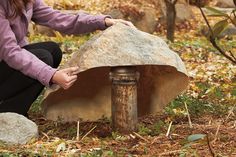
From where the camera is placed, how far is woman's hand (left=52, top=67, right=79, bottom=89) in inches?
131

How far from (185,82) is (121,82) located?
1.97 feet

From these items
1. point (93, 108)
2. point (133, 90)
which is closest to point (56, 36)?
point (93, 108)

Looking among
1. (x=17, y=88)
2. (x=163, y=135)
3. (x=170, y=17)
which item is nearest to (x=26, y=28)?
(x=17, y=88)

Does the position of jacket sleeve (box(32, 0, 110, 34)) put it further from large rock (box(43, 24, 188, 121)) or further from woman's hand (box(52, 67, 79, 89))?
woman's hand (box(52, 67, 79, 89))

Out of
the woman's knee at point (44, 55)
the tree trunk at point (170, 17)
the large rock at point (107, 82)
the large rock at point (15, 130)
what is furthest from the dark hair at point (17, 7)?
the tree trunk at point (170, 17)

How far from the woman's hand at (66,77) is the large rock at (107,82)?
2.1 inches

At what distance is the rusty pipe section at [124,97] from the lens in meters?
3.41

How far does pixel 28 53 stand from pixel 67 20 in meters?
0.59

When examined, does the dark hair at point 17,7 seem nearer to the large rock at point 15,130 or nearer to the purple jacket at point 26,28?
the purple jacket at point 26,28

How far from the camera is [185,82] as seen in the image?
12.7 feet

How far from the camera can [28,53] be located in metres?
3.49

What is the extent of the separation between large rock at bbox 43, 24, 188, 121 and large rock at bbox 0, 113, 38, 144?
0.36 metres

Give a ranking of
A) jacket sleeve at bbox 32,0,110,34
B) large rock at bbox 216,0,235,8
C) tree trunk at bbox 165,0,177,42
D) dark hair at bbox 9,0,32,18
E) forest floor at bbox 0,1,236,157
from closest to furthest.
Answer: forest floor at bbox 0,1,236,157, dark hair at bbox 9,0,32,18, jacket sleeve at bbox 32,0,110,34, tree trunk at bbox 165,0,177,42, large rock at bbox 216,0,235,8

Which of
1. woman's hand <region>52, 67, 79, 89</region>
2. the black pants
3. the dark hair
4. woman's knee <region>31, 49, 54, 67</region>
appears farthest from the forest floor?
the dark hair
